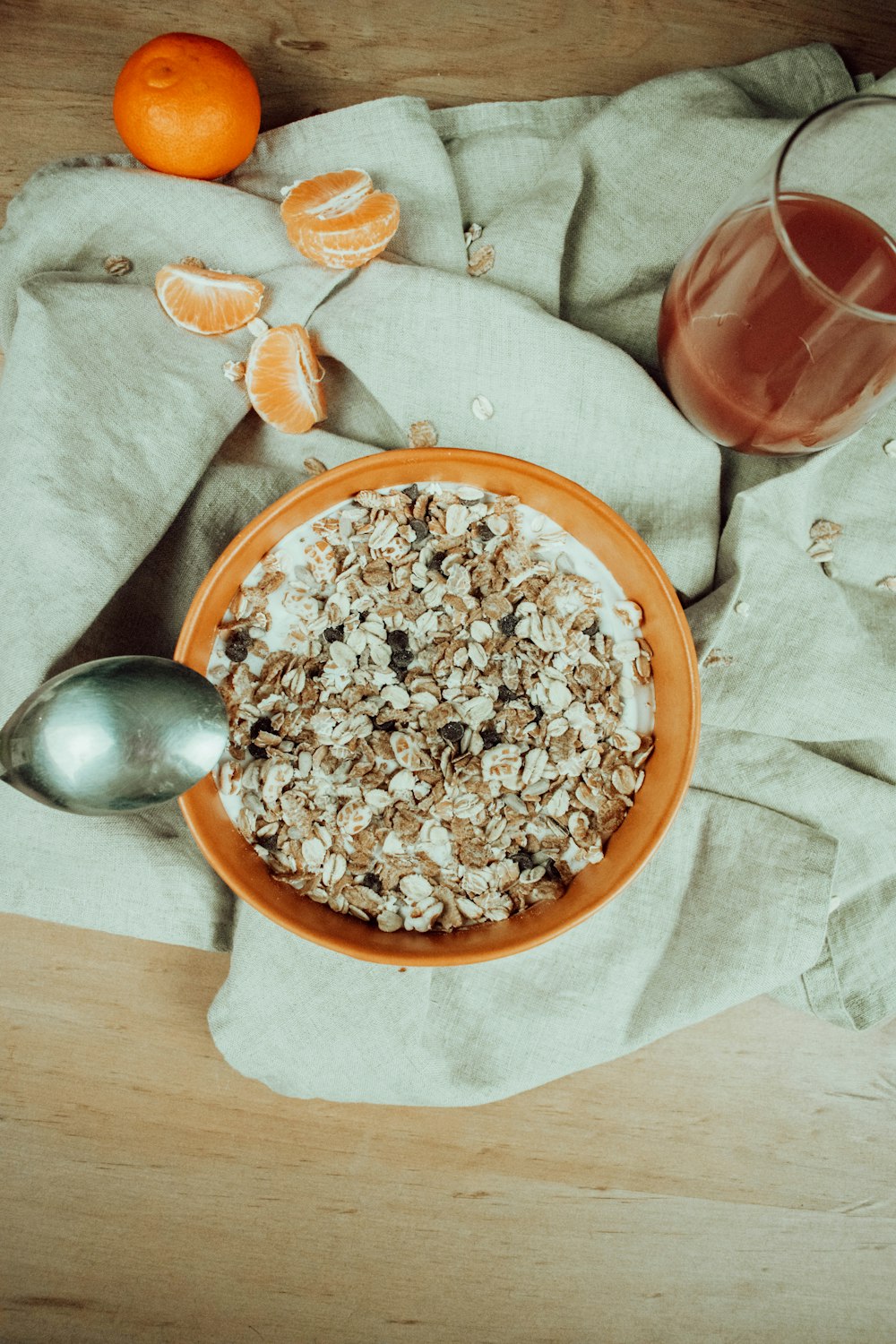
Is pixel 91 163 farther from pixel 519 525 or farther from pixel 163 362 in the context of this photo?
pixel 519 525

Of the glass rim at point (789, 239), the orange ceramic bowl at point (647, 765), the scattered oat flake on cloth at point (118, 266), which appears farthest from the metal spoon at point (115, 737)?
the glass rim at point (789, 239)

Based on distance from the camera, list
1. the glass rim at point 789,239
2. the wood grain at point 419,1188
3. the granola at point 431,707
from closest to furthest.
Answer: the glass rim at point 789,239
the granola at point 431,707
the wood grain at point 419,1188

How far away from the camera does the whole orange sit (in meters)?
0.65

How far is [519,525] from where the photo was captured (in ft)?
2.16

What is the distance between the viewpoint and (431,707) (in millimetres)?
645

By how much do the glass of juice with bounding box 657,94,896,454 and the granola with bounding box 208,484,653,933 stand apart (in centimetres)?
15

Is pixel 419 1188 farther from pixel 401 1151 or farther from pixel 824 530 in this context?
pixel 824 530

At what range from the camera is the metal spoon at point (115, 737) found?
57 cm

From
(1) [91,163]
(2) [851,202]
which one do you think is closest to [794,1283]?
(2) [851,202]

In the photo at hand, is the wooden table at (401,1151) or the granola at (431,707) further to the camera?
the wooden table at (401,1151)

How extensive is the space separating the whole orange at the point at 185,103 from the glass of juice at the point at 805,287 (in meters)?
0.33

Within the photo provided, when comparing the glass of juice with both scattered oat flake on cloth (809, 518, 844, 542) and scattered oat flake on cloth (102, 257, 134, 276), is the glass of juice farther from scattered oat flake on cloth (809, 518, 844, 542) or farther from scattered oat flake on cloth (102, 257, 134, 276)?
scattered oat flake on cloth (102, 257, 134, 276)

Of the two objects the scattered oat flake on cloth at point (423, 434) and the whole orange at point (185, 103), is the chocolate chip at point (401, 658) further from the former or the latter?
the whole orange at point (185, 103)

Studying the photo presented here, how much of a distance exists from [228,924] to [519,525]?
A: 360mm
